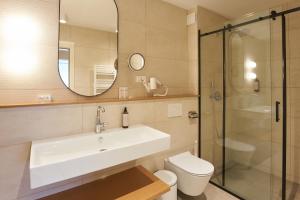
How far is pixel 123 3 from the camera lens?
1864 mm

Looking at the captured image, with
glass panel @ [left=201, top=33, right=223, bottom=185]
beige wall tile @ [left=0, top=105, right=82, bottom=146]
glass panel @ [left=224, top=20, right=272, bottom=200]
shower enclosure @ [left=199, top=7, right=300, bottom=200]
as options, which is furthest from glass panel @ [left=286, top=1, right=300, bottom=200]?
beige wall tile @ [left=0, top=105, right=82, bottom=146]

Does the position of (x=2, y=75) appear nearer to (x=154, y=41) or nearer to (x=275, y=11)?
(x=154, y=41)

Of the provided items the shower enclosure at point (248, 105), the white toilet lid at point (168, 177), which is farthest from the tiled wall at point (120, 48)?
the white toilet lid at point (168, 177)

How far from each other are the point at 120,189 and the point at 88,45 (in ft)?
4.29

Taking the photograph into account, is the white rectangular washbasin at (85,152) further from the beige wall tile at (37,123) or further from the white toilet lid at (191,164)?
the white toilet lid at (191,164)

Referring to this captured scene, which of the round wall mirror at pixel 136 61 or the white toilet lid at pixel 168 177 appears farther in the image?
the round wall mirror at pixel 136 61

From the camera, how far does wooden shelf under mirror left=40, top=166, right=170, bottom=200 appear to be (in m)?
1.31

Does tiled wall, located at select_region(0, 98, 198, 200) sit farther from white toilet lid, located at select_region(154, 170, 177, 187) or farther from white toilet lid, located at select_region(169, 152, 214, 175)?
white toilet lid, located at select_region(169, 152, 214, 175)

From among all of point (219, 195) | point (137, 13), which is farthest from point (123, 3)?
point (219, 195)

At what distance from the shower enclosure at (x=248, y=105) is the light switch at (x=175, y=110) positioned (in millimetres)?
447

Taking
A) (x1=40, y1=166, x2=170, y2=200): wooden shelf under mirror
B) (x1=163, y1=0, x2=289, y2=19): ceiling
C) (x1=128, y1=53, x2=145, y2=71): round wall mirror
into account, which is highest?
(x1=163, y1=0, x2=289, y2=19): ceiling

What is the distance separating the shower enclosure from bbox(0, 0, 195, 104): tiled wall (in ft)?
1.32

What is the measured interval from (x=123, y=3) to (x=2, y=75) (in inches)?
51.1

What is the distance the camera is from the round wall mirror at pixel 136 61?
75.7 inches
